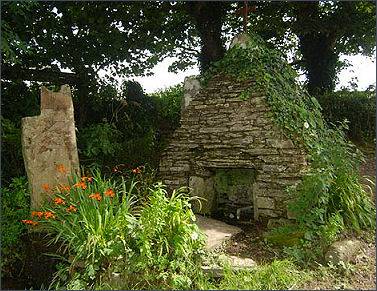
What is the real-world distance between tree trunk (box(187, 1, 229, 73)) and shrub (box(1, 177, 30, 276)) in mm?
5750

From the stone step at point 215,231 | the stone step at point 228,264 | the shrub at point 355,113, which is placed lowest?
the stone step at point 228,264

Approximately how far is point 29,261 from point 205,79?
12.5ft

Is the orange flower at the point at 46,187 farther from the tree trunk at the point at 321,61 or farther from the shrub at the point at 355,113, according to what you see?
the tree trunk at the point at 321,61

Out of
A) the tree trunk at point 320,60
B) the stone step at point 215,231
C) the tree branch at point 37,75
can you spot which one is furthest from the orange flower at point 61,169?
the tree trunk at point 320,60

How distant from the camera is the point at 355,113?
29.8ft

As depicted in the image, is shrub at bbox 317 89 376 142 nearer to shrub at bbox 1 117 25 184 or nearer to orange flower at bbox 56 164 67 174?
orange flower at bbox 56 164 67 174

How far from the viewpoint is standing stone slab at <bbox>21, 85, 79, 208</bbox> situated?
4863 millimetres

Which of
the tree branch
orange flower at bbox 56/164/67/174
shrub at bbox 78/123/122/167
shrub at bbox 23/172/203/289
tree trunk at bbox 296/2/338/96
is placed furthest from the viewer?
tree trunk at bbox 296/2/338/96

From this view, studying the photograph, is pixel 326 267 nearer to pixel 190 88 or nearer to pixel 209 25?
pixel 190 88

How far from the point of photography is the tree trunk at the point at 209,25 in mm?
8930

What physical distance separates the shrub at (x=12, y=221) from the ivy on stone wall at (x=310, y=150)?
3404 mm

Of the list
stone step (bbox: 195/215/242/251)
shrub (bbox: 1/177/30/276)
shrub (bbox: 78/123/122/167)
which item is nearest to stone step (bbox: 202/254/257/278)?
stone step (bbox: 195/215/242/251)

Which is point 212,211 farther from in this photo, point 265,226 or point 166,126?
point 166,126

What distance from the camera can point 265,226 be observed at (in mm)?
5082
